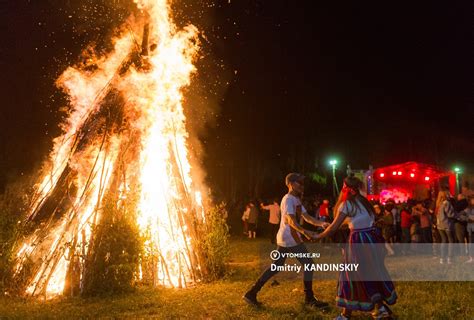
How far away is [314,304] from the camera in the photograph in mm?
6051

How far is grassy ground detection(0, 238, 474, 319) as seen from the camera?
227 inches

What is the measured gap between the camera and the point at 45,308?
6.25m

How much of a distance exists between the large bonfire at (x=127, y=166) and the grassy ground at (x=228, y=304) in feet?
2.05

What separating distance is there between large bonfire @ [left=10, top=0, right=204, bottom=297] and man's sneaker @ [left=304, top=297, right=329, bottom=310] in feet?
8.10

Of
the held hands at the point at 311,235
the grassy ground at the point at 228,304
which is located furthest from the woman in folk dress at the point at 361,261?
the grassy ground at the point at 228,304

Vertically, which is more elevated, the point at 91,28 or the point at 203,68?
the point at 91,28

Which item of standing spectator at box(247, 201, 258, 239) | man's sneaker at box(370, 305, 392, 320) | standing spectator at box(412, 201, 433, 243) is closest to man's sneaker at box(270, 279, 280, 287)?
man's sneaker at box(370, 305, 392, 320)

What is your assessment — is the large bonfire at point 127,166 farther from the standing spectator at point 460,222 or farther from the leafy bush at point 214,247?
the standing spectator at point 460,222

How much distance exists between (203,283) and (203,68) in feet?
17.9

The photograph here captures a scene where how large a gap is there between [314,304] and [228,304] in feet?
4.08

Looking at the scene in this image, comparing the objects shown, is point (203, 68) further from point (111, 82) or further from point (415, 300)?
point (415, 300)

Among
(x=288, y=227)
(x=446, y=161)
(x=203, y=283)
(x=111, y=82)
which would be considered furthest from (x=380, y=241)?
(x=446, y=161)

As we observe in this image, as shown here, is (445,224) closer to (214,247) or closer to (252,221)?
(214,247)

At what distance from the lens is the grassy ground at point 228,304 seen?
227 inches
